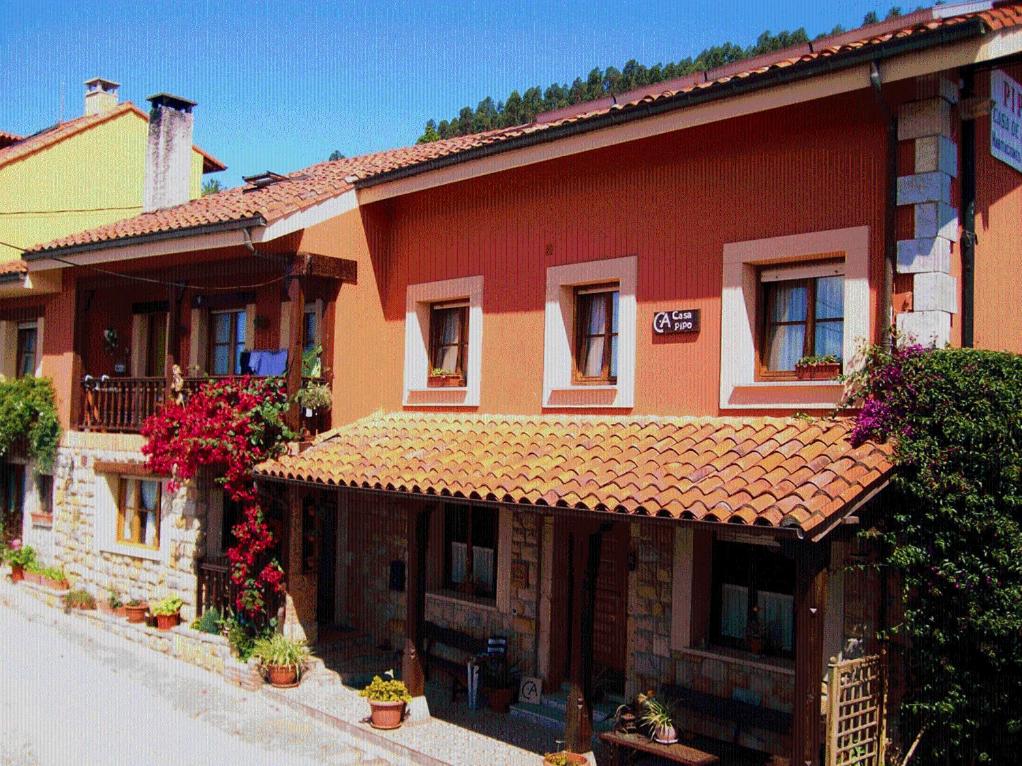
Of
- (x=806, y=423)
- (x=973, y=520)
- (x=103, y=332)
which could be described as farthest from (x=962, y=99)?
(x=103, y=332)

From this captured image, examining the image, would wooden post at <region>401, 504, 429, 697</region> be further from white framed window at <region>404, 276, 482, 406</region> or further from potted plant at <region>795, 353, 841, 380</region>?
potted plant at <region>795, 353, 841, 380</region>

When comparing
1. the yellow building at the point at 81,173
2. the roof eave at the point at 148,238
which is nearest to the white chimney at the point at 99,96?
the yellow building at the point at 81,173

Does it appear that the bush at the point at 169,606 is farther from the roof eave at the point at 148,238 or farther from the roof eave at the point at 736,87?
the roof eave at the point at 736,87

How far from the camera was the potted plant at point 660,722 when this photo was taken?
8570mm

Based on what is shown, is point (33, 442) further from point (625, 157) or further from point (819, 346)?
point (819, 346)

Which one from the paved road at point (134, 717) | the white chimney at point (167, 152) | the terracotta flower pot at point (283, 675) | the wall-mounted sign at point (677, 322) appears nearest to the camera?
the paved road at point (134, 717)

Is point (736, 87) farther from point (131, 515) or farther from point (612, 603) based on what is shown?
point (131, 515)

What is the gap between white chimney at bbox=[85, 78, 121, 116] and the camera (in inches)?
934

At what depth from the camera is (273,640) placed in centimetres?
1214

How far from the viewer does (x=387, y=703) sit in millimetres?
10352

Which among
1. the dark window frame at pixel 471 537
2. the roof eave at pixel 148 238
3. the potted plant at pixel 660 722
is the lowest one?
the potted plant at pixel 660 722

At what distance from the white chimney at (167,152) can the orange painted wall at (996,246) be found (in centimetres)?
1548

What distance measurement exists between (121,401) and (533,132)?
9.05 metres

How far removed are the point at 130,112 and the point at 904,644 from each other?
2081 cm
